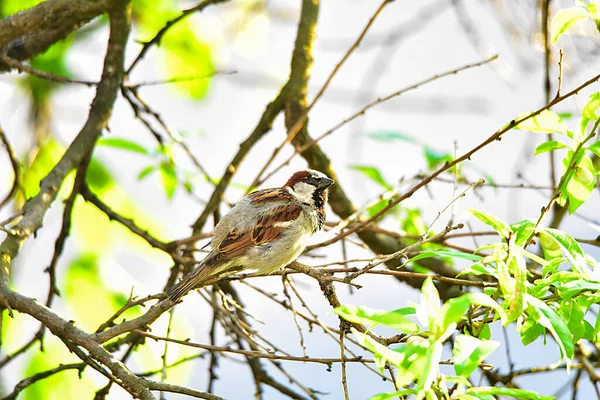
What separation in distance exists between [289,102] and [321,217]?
47 centimetres

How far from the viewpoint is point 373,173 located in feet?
8.16

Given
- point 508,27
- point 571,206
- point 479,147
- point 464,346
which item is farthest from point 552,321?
point 508,27

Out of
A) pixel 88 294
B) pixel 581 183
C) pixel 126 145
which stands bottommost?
pixel 581 183

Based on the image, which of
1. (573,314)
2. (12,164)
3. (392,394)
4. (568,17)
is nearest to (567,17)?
(568,17)

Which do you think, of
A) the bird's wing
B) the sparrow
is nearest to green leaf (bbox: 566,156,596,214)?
the sparrow

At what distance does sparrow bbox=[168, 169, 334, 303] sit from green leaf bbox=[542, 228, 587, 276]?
1.26 meters

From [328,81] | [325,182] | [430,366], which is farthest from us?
[325,182]

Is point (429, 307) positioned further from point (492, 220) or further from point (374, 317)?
point (492, 220)

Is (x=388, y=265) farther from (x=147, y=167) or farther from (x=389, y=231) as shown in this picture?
(x=147, y=167)

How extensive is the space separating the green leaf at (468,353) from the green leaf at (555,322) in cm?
11

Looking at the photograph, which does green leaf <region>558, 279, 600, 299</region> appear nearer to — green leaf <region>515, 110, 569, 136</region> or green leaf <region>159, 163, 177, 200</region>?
green leaf <region>515, 110, 569, 136</region>

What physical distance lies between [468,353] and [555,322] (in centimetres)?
19

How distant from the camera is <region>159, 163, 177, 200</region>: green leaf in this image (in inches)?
101

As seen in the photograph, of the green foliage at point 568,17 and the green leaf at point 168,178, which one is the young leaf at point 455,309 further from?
the green leaf at point 168,178
